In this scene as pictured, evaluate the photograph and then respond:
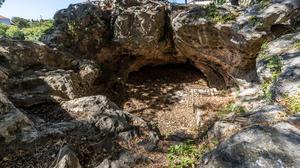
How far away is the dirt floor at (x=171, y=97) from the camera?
1062cm

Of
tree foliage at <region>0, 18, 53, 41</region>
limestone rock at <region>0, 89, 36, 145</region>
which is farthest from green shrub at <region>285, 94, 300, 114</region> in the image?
tree foliage at <region>0, 18, 53, 41</region>

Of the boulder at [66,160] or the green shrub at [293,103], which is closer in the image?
the boulder at [66,160]

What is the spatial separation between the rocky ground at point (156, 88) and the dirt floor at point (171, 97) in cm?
5

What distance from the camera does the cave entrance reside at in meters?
10.9

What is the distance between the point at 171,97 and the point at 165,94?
0.41m

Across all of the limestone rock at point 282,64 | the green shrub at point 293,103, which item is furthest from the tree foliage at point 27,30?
the green shrub at point 293,103

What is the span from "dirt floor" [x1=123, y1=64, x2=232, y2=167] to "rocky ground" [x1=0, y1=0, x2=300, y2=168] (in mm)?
50

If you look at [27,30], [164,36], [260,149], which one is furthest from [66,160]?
[27,30]

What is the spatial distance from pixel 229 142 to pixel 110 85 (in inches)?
372

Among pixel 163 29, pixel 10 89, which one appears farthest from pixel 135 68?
pixel 10 89

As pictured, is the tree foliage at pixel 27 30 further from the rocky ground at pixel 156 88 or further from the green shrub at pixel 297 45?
the green shrub at pixel 297 45

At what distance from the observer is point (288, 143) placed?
3797 millimetres

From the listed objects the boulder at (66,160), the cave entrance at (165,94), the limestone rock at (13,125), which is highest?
the limestone rock at (13,125)

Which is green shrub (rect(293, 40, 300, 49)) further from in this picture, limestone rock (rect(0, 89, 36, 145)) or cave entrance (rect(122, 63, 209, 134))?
limestone rock (rect(0, 89, 36, 145))
